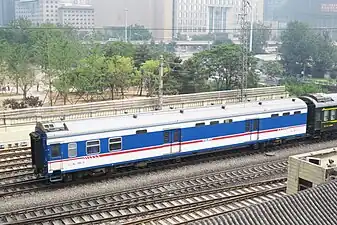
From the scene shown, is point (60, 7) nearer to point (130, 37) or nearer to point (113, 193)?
point (130, 37)

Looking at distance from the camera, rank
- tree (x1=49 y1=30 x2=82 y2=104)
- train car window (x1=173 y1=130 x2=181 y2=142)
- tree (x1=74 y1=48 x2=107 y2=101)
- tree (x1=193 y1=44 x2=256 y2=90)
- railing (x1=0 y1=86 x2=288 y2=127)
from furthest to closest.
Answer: tree (x1=193 y1=44 x2=256 y2=90)
tree (x1=74 y1=48 x2=107 y2=101)
tree (x1=49 y1=30 x2=82 y2=104)
railing (x1=0 y1=86 x2=288 y2=127)
train car window (x1=173 y1=130 x2=181 y2=142)

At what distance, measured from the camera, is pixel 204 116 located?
1838cm

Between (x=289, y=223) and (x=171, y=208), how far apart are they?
5.83 metres

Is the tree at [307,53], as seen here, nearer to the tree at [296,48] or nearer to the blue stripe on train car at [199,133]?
the tree at [296,48]

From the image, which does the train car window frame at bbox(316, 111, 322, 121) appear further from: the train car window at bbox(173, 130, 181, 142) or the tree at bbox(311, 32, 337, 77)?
the tree at bbox(311, 32, 337, 77)

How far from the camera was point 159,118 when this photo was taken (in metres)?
17.5

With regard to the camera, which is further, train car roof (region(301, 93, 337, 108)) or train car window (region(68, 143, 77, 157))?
train car roof (region(301, 93, 337, 108))

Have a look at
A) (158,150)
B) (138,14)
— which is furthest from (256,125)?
(138,14)

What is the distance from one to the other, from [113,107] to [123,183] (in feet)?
46.3

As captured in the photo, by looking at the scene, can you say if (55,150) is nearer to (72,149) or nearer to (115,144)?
(72,149)

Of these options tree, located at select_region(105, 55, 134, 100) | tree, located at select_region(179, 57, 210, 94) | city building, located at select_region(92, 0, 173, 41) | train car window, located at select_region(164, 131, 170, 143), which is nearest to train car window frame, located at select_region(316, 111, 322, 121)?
train car window, located at select_region(164, 131, 170, 143)

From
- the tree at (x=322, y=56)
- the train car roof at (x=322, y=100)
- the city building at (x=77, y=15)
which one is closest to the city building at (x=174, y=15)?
the city building at (x=77, y=15)

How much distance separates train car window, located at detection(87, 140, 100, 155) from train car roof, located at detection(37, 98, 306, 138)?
41 centimetres

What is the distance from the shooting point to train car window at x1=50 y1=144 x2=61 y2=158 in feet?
50.3
